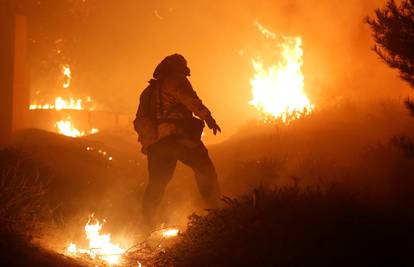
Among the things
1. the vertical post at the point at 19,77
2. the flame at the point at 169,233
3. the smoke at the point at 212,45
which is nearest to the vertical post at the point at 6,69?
the vertical post at the point at 19,77

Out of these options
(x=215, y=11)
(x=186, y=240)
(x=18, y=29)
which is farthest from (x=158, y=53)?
(x=186, y=240)

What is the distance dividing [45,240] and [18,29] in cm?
938

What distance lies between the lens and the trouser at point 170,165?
21.2 ft

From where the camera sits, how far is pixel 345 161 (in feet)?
26.5

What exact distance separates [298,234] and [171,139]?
2.41 m

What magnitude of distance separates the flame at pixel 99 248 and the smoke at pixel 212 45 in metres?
8.38

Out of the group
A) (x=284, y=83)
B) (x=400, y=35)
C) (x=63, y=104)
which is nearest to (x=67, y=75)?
(x=63, y=104)

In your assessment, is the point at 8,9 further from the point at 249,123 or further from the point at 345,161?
the point at 345,161

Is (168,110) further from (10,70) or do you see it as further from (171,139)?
(10,70)

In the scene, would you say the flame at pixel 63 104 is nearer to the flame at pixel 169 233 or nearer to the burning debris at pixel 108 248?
the burning debris at pixel 108 248

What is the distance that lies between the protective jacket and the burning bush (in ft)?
4.47

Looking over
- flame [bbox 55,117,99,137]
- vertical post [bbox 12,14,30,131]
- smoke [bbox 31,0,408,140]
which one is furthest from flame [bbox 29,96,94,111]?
vertical post [bbox 12,14,30,131]

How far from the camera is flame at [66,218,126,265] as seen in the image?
5492 millimetres

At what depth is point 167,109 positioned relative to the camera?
6.60m
